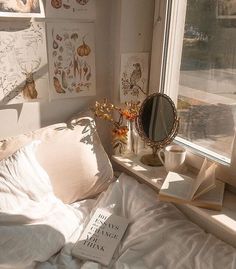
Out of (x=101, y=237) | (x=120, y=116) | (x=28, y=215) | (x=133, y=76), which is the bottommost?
(x=101, y=237)

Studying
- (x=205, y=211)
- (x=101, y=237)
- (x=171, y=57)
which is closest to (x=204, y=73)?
(x=171, y=57)

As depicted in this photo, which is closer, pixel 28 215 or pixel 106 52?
pixel 28 215

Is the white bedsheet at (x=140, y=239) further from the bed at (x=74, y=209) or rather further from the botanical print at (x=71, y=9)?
the botanical print at (x=71, y=9)

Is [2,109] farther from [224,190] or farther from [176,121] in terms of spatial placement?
[224,190]

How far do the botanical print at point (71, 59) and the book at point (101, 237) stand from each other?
62cm

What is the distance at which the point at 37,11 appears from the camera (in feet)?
4.34

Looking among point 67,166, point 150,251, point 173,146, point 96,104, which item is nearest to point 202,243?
point 150,251

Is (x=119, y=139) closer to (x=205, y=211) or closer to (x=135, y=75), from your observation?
(x=135, y=75)

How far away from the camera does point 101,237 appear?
1.18 m

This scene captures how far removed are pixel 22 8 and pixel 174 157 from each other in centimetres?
91

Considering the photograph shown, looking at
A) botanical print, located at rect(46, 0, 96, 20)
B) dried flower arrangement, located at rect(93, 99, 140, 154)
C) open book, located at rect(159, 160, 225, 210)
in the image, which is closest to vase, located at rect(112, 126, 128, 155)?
dried flower arrangement, located at rect(93, 99, 140, 154)

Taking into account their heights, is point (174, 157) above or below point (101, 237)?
above

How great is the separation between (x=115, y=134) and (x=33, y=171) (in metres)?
0.46

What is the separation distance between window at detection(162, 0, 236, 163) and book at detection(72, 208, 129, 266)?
514 mm
